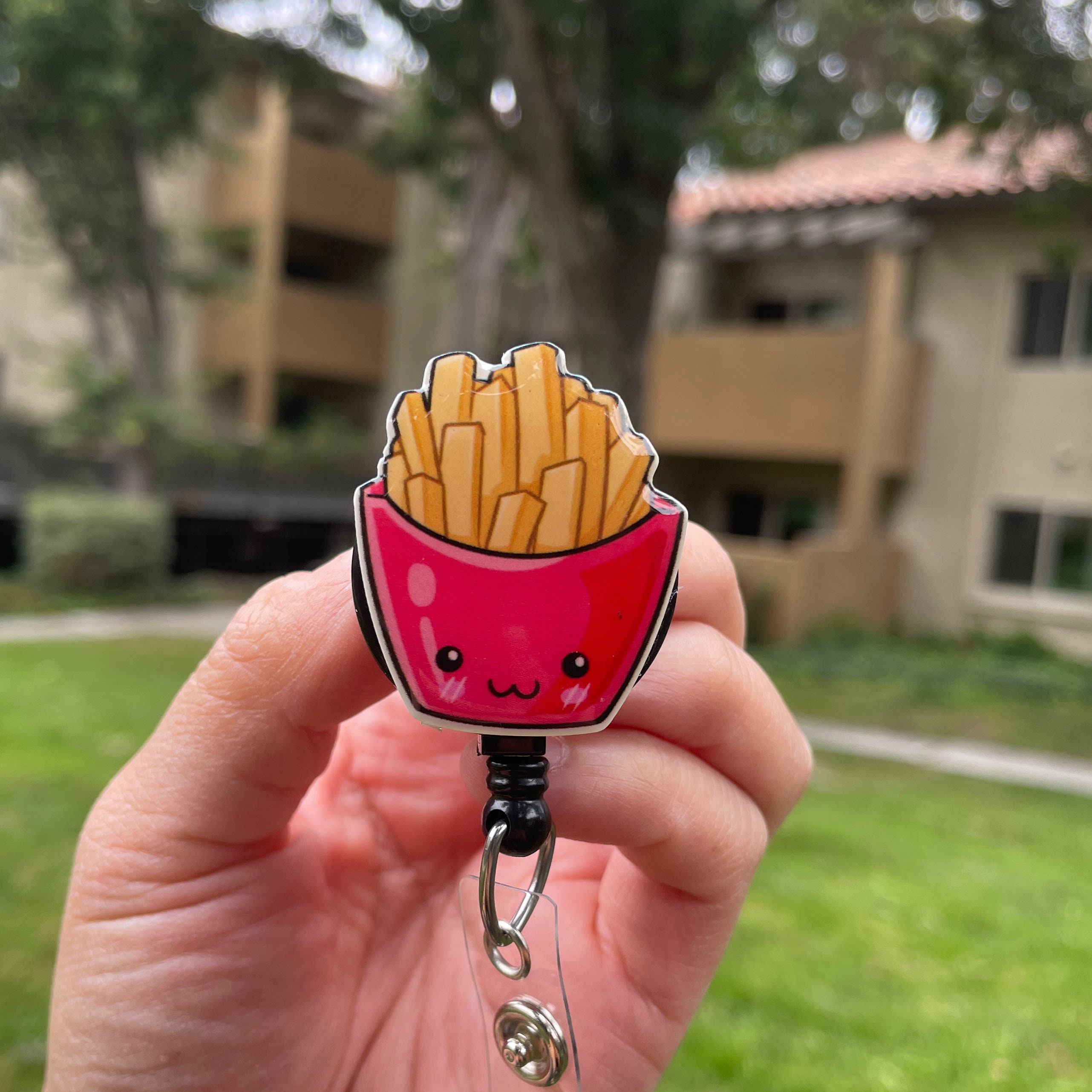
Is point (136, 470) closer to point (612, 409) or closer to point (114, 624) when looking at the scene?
point (114, 624)

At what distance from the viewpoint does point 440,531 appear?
0.86 m

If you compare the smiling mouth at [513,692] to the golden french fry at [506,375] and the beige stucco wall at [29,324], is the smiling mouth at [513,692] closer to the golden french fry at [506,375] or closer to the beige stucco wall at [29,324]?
the golden french fry at [506,375]

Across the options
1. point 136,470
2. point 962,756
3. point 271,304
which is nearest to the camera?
point 962,756

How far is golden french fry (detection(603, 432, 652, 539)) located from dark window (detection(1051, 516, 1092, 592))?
1266 cm

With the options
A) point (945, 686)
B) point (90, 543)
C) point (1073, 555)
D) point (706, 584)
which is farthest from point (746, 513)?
point (706, 584)

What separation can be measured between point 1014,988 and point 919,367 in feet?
35.1

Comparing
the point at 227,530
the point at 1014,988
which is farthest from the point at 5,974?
the point at 227,530

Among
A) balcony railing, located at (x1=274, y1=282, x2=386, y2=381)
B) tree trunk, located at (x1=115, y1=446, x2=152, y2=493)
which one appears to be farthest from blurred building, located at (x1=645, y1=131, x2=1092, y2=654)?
balcony railing, located at (x1=274, y1=282, x2=386, y2=381)

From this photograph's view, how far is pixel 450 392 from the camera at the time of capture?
0.85m

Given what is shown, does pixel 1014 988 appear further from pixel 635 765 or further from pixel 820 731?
pixel 820 731

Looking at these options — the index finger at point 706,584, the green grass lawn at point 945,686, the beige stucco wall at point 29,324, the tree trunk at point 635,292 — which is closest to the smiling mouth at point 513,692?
the index finger at point 706,584

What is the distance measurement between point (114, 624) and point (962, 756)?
28.8 feet

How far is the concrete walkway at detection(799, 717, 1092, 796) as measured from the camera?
7234 millimetres

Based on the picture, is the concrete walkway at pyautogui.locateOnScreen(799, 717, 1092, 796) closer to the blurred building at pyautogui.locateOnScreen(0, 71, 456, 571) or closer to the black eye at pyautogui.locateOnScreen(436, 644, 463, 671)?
the black eye at pyautogui.locateOnScreen(436, 644, 463, 671)
